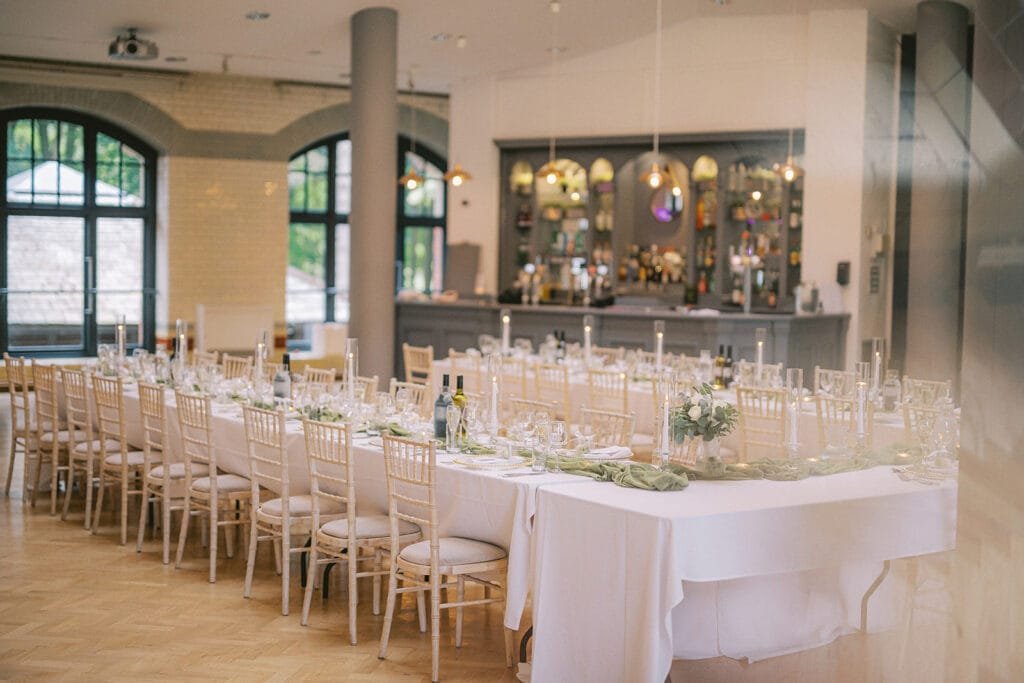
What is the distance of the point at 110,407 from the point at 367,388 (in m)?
1.65

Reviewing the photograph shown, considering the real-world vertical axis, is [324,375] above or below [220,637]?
above

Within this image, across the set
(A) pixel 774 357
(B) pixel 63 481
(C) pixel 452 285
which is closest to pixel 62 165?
(C) pixel 452 285

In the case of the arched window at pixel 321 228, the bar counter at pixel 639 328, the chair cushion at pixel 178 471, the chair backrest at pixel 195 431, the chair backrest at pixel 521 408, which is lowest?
the chair cushion at pixel 178 471

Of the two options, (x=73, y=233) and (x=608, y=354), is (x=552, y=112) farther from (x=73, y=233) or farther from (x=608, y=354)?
(x=73, y=233)

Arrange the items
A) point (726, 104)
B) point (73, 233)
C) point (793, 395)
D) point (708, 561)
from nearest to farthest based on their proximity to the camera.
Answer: point (708, 561)
point (793, 395)
point (726, 104)
point (73, 233)

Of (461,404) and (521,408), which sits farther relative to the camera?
(521,408)

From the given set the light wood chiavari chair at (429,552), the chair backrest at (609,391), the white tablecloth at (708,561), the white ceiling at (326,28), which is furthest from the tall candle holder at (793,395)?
the white ceiling at (326,28)

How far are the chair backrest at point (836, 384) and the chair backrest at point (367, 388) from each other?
2.82 m

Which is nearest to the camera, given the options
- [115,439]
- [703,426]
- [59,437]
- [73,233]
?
[703,426]

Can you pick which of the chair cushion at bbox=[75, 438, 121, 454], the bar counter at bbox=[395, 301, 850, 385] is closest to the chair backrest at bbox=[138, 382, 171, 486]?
the chair cushion at bbox=[75, 438, 121, 454]

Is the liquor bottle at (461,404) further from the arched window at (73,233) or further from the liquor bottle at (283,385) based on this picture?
the arched window at (73,233)

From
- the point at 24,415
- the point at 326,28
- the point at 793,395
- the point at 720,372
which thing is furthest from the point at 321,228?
the point at 793,395

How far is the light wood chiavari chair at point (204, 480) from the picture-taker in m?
7.01

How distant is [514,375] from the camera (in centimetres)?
1028
